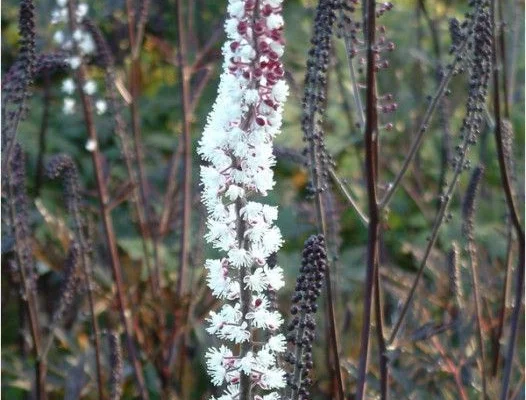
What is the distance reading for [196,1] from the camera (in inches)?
228

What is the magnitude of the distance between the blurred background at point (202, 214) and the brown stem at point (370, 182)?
0.47m

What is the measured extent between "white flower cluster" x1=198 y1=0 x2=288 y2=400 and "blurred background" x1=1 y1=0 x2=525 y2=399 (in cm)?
92

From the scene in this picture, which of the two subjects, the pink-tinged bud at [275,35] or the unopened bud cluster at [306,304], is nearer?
the pink-tinged bud at [275,35]

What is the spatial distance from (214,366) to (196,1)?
399 centimetres

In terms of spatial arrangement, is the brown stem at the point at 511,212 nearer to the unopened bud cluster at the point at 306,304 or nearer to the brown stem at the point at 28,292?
the unopened bud cluster at the point at 306,304

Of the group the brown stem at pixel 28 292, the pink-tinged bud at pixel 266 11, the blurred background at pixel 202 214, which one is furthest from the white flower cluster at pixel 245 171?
the brown stem at pixel 28 292

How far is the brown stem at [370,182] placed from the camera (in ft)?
7.02

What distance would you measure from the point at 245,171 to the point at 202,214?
210 centimetres

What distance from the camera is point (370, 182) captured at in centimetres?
226

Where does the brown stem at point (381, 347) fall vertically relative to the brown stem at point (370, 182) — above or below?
below

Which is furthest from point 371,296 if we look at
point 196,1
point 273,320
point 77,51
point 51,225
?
point 196,1

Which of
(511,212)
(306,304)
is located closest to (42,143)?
(511,212)

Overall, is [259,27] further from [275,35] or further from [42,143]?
[42,143]

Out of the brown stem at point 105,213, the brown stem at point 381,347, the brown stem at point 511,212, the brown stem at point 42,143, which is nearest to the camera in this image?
the brown stem at point 381,347
